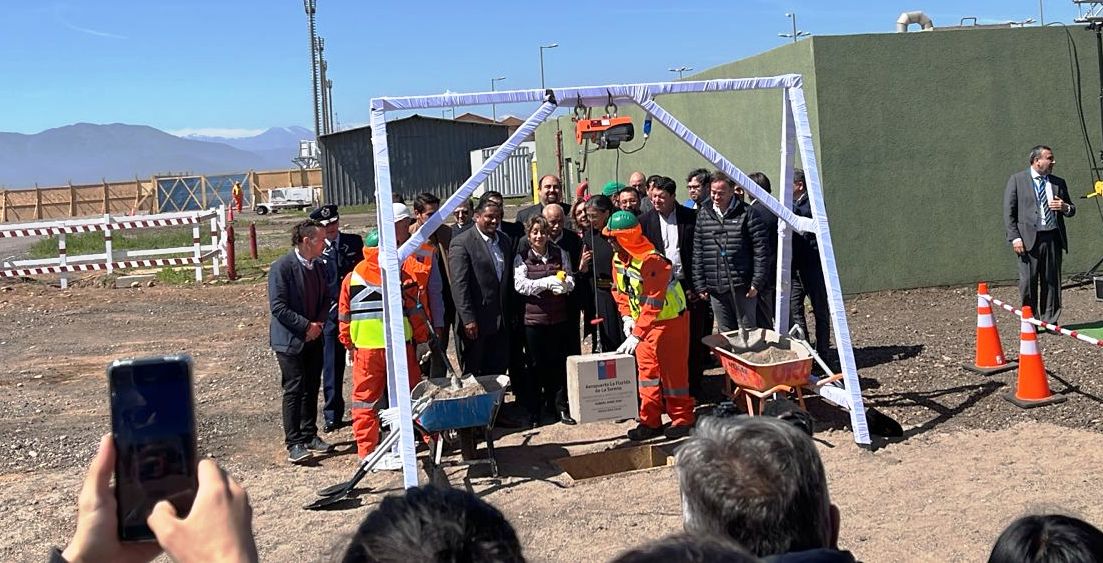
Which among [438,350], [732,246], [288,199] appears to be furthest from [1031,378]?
[288,199]

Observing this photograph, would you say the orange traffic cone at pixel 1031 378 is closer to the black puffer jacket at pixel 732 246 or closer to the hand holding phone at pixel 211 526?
the black puffer jacket at pixel 732 246

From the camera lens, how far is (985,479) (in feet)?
21.6

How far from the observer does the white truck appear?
47625 mm

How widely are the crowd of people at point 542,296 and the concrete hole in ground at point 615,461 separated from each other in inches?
15.6

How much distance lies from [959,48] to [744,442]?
12.7m

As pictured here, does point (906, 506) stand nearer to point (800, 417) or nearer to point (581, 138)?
point (800, 417)

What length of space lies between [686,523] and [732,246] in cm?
647

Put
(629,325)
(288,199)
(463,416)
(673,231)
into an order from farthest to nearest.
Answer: (288,199), (673,231), (629,325), (463,416)

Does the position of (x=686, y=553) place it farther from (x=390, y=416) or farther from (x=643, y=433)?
(x=643, y=433)

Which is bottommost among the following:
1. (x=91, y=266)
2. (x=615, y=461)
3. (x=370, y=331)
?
(x=615, y=461)

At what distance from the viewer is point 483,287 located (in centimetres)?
859

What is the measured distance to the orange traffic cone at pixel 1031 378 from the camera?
26.6ft

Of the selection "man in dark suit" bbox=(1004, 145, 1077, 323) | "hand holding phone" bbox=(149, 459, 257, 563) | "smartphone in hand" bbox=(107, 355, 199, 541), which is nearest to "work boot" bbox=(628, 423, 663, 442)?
"man in dark suit" bbox=(1004, 145, 1077, 323)

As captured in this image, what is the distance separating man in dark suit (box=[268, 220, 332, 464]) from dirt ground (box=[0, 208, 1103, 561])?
269 millimetres
